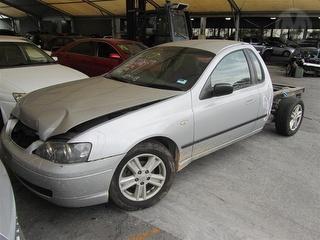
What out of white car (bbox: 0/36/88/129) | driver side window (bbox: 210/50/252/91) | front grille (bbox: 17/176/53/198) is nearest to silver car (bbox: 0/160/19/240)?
front grille (bbox: 17/176/53/198)

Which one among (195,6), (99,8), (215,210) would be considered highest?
(99,8)

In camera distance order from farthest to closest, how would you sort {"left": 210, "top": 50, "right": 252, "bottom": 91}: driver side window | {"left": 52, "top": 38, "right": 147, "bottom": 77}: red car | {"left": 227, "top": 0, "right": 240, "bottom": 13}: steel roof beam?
{"left": 227, "top": 0, "right": 240, "bottom": 13}: steel roof beam, {"left": 52, "top": 38, "right": 147, "bottom": 77}: red car, {"left": 210, "top": 50, "right": 252, "bottom": 91}: driver side window

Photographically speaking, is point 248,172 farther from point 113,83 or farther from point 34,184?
point 34,184

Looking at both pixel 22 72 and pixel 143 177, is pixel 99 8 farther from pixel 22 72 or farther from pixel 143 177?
pixel 143 177

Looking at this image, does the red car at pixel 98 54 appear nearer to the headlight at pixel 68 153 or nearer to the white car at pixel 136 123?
the white car at pixel 136 123

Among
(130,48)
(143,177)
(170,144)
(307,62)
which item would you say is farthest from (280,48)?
(143,177)

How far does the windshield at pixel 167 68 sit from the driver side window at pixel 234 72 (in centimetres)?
17

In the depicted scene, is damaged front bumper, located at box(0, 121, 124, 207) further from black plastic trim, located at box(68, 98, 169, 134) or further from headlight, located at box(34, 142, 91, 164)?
black plastic trim, located at box(68, 98, 169, 134)

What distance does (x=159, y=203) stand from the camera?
314 centimetres

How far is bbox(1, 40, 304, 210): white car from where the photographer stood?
255cm

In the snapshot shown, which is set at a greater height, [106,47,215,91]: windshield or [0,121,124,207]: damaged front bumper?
[106,47,215,91]: windshield

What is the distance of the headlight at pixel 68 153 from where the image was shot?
2.49m

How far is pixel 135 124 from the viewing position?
2.77 meters

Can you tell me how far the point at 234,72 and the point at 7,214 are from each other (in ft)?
9.86
